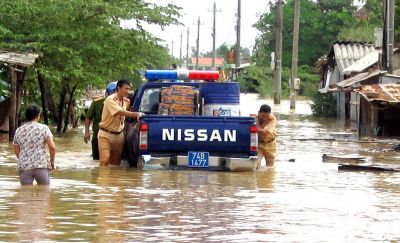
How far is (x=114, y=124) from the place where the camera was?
56.9ft

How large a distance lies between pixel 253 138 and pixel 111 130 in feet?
7.99

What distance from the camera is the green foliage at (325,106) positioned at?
4894 cm

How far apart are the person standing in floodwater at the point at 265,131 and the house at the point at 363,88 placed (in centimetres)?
1006

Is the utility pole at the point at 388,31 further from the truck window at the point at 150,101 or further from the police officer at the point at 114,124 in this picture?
the police officer at the point at 114,124

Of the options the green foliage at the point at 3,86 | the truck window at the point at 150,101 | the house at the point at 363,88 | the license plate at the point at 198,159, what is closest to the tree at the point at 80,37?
the green foliage at the point at 3,86

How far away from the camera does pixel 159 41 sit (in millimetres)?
31422

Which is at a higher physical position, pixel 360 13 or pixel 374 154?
pixel 360 13

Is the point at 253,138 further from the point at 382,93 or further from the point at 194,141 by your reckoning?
the point at 382,93

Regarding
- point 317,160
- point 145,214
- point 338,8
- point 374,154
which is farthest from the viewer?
point 338,8

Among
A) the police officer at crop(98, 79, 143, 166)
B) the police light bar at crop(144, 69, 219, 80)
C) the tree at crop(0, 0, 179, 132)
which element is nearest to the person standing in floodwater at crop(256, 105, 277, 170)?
the police light bar at crop(144, 69, 219, 80)

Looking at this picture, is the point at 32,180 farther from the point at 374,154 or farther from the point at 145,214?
the point at 374,154

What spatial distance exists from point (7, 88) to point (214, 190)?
13883 millimetres

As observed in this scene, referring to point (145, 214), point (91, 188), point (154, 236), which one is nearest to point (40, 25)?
point (91, 188)

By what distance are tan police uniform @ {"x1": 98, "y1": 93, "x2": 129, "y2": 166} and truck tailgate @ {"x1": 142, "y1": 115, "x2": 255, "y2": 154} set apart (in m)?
0.82
